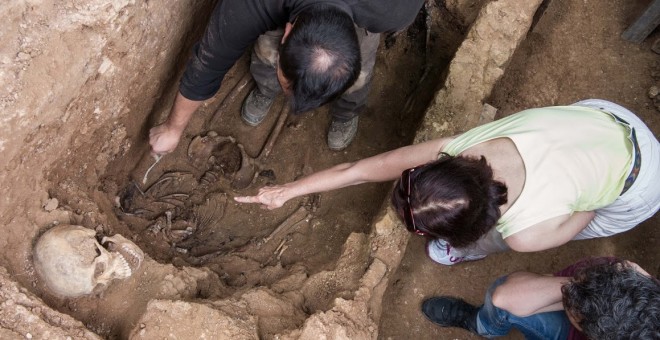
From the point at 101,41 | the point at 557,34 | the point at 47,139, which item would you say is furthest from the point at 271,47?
the point at 557,34

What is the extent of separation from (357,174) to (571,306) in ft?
3.59

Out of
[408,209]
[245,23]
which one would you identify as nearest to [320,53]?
[245,23]

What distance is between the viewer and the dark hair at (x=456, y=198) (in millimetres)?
2004

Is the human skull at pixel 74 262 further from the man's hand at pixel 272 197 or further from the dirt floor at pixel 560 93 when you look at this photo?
the dirt floor at pixel 560 93

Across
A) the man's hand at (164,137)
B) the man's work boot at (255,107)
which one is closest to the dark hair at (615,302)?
the man's hand at (164,137)

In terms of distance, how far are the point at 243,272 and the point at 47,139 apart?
4.32ft

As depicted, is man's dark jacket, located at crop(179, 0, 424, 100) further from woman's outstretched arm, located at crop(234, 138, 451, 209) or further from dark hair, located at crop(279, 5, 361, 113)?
woman's outstretched arm, located at crop(234, 138, 451, 209)

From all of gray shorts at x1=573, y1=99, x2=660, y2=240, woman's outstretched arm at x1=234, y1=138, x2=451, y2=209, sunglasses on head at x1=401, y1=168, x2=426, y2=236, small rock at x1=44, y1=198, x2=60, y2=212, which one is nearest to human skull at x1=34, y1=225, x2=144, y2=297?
small rock at x1=44, y1=198, x2=60, y2=212

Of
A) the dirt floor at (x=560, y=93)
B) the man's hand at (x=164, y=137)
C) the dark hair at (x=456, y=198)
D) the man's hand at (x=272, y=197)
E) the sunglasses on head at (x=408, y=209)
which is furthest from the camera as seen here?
the dirt floor at (x=560, y=93)

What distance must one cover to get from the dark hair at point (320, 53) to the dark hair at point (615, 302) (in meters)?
1.31

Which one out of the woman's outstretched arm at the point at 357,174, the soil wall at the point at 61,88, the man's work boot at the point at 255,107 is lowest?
the man's work boot at the point at 255,107

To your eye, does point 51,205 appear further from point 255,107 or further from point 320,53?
point 255,107

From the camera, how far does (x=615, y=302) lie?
2.16 metres

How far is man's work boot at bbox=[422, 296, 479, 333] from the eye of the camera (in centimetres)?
323
